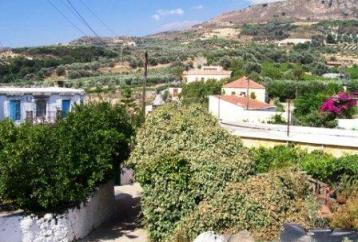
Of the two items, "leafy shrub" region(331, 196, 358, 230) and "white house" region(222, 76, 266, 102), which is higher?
"white house" region(222, 76, 266, 102)

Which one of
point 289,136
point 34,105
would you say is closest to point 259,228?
point 289,136

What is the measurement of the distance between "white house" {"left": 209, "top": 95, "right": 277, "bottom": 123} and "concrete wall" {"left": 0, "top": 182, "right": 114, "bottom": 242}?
83.2 feet

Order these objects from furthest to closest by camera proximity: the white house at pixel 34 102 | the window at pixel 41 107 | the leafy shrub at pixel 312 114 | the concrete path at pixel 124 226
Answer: the leafy shrub at pixel 312 114, the window at pixel 41 107, the white house at pixel 34 102, the concrete path at pixel 124 226

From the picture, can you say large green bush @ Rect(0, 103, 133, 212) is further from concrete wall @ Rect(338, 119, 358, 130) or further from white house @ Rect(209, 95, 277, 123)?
white house @ Rect(209, 95, 277, 123)

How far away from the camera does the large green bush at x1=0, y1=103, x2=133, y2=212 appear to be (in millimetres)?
17062

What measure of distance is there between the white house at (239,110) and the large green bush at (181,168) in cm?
2498

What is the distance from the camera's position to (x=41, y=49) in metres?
111

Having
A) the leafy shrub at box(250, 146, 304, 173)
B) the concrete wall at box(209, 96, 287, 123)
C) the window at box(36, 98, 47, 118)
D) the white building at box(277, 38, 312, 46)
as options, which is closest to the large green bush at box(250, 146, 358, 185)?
the leafy shrub at box(250, 146, 304, 173)

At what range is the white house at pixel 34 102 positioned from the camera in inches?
1197

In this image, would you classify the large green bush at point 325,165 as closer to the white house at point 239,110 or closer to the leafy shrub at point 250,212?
the leafy shrub at point 250,212

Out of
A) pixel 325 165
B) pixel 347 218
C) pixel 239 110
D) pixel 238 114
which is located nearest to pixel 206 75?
pixel 239 110

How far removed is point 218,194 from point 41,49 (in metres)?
101

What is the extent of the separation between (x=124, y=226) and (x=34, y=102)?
14.2 m

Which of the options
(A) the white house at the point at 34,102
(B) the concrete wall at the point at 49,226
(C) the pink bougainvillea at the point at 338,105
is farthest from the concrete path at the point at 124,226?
(C) the pink bougainvillea at the point at 338,105
